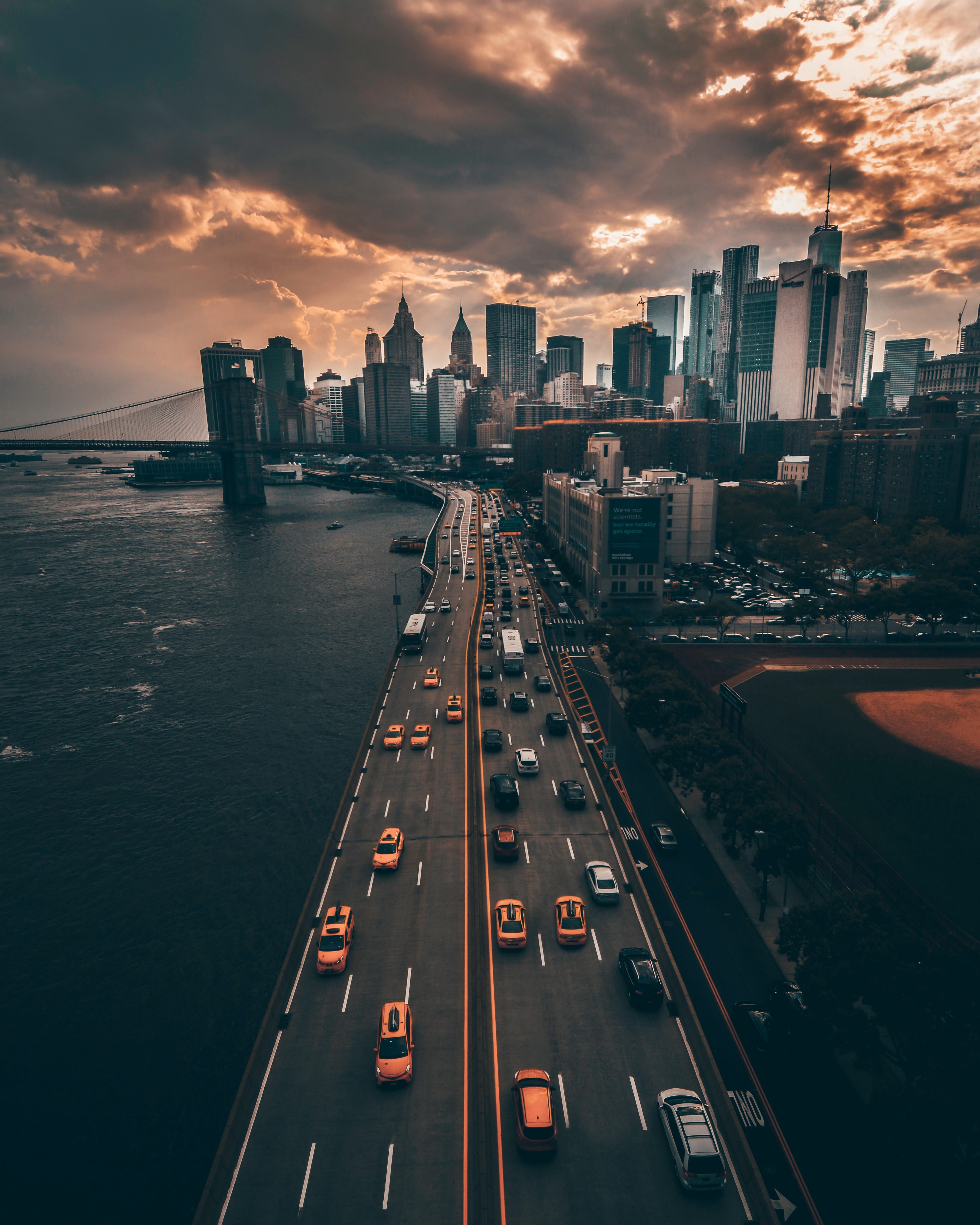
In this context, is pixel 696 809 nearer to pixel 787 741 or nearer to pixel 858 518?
pixel 787 741

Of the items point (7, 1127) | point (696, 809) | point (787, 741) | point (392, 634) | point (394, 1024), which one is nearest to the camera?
point (394, 1024)

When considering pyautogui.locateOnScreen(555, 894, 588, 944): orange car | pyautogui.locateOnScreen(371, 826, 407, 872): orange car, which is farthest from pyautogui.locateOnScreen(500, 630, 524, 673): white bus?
pyautogui.locateOnScreen(555, 894, 588, 944): orange car

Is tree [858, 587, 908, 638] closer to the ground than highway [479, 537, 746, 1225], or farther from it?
farther from it

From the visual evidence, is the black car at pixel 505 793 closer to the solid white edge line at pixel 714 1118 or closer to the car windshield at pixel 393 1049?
the solid white edge line at pixel 714 1118

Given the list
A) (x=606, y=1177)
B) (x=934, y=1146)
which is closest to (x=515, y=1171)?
(x=606, y=1177)

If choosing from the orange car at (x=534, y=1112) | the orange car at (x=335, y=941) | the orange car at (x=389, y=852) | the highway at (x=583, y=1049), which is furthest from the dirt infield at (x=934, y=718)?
the orange car at (x=335, y=941)

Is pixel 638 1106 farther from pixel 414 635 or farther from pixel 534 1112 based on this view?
pixel 414 635

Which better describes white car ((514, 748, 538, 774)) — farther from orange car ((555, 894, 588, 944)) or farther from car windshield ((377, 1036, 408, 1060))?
car windshield ((377, 1036, 408, 1060))
